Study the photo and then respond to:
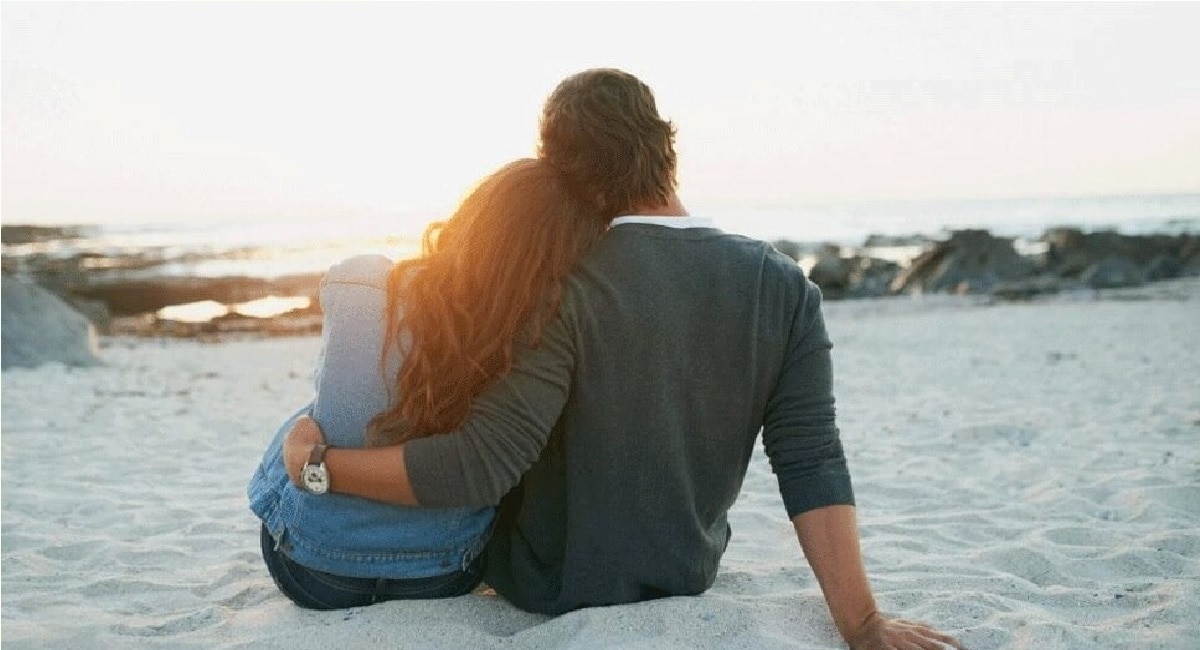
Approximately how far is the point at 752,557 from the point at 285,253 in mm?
26627

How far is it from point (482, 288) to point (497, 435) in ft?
1.08

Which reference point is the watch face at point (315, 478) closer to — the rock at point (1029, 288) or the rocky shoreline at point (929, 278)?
the rocky shoreline at point (929, 278)

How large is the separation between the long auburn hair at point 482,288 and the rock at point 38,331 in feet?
25.1

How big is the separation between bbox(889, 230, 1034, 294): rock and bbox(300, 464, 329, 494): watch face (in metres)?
15.9

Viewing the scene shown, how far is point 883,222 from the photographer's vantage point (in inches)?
1674

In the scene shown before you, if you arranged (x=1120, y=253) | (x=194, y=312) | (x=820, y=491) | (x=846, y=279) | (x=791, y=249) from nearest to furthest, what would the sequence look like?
(x=820, y=491), (x=194, y=312), (x=846, y=279), (x=1120, y=253), (x=791, y=249)

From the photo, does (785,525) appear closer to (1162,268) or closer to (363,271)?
(363,271)

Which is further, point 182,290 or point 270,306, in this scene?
point 182,290

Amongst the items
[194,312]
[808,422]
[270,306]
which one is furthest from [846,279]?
[808,422]

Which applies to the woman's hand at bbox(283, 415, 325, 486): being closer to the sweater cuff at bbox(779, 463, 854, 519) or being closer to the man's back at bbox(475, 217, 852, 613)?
the man's back at bbox(475, 217, 852, 613)

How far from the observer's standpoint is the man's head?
2.33 m

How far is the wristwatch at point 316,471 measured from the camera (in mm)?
2486

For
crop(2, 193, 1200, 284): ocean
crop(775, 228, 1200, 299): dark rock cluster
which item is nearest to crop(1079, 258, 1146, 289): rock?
crop(775, 228, 1200, 299): dark rock cluster

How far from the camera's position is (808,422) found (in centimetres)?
258
